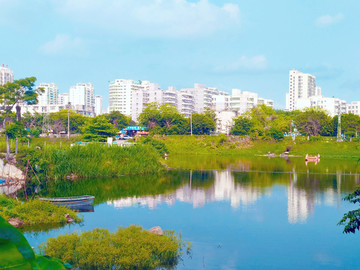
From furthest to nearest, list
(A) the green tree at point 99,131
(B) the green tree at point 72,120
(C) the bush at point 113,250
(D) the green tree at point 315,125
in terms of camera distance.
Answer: (B) the green tree at point 72,120 < (D) the green tree at point 315,125 < (A) the green tree at point 99,131 < (C) the bush at point 113,250

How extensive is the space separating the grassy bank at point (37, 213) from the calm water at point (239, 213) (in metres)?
0.80

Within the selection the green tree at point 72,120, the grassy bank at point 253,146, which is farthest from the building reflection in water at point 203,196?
the green tree at point 72,120

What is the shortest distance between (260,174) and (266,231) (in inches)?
685

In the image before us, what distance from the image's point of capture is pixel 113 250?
1142 cm

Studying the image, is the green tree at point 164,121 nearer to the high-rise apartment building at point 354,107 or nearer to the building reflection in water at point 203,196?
the building reflection in water at point 203,196

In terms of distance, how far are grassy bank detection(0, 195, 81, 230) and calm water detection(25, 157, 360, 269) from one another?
0.80 meters

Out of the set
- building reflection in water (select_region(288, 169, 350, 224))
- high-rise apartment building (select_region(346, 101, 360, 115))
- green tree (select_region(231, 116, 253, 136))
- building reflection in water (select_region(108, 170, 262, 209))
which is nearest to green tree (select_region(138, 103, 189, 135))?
green tree (select_region(231, 116, 253, 136))

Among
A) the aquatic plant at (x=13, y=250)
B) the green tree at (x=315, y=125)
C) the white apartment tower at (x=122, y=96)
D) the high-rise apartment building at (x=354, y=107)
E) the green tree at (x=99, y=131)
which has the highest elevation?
the white apartment tower at (x=122, y=96)

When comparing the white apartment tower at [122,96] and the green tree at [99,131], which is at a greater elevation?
the white apartment tower at [122,96]

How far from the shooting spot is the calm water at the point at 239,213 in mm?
13852

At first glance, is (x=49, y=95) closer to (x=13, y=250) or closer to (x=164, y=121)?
(x=164, y=121)

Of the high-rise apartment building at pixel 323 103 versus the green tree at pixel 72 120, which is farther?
the high-rise apartment building at pixel 323 103

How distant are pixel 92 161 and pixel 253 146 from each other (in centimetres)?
3462

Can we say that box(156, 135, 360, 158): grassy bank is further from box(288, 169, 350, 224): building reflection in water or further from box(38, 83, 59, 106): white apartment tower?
box(38, 83, 59, 106): white apartment tower
